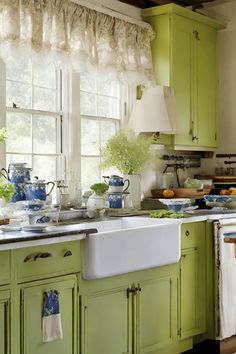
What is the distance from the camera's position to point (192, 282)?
4.69 metres

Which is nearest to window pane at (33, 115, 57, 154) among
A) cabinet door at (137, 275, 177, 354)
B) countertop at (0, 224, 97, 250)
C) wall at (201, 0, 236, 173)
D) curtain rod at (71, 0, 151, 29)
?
curtain rod at (71, 0, 151, 29)

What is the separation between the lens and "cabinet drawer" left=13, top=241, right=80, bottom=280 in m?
3.26

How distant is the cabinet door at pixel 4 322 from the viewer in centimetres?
312

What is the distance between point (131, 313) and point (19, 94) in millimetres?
1738

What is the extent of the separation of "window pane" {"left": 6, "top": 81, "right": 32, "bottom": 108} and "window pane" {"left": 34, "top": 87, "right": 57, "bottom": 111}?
8 centimetres

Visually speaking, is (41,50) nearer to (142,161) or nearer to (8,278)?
(142,161)

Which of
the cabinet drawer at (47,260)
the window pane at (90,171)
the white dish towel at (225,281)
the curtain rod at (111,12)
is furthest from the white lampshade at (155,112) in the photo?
the cabinet drawer at (47,260)

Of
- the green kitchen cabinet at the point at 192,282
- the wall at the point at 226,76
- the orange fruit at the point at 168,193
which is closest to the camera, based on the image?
the green kitchen cabinet at the point at 192,282

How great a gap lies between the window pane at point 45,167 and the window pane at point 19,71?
582 mm

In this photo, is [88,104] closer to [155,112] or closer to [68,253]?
[155,112]

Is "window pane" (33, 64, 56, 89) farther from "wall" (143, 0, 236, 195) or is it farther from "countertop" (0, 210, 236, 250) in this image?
"wall" (143, 0, 236, 195)

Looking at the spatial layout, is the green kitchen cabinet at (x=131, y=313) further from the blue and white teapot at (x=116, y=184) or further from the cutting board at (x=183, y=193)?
the cutting board at (x=183, y=193)

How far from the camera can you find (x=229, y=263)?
16.0ft

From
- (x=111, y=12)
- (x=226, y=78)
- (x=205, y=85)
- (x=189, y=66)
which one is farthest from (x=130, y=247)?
(x=226, y=78)
